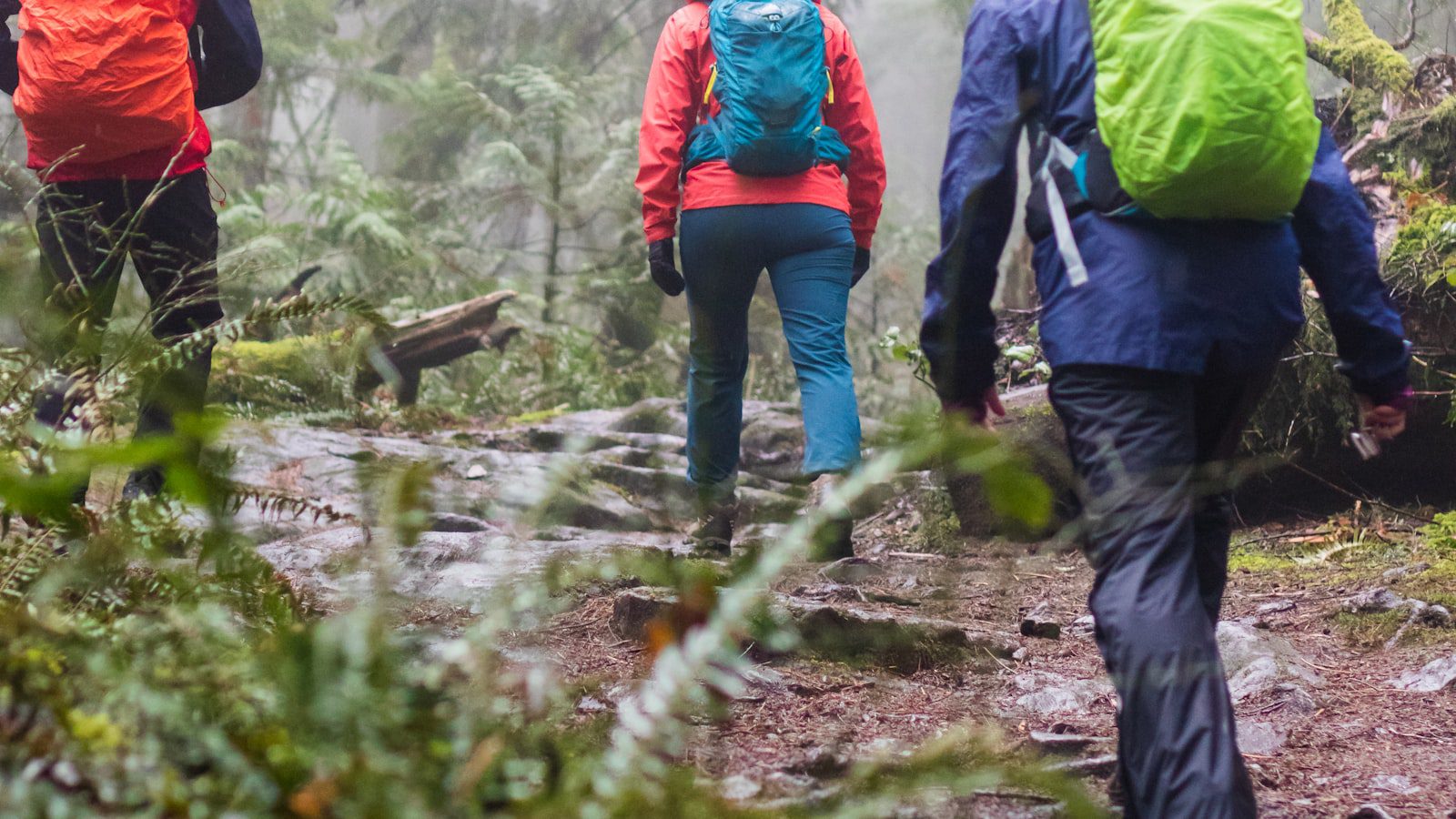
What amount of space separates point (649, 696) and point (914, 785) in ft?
0.73

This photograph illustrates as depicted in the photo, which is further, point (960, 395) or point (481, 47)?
point (481, 47)

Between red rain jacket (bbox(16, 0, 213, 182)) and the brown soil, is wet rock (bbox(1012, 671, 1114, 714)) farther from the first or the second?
red rain jacket (bbox(16, 0, 213, 182))

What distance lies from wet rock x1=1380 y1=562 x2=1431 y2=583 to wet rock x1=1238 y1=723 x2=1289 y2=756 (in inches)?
66.1

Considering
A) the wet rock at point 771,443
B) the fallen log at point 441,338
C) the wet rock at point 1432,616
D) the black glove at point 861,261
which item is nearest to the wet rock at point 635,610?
the black glove at point 861,261

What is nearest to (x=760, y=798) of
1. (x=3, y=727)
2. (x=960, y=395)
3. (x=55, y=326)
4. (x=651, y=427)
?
(x=3, y=727)

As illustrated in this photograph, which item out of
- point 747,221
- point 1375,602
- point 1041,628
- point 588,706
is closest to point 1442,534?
point 1375,602

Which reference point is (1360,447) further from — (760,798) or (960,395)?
(760,798)

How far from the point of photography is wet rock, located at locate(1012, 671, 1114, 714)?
9.43 feet

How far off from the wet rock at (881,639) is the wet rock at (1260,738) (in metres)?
0.71

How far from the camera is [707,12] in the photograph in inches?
169

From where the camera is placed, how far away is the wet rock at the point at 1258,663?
3047 mm

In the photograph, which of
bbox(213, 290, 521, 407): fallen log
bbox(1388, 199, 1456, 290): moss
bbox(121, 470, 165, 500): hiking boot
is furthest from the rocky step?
bbox(213, 290, 521, 407): fallen log

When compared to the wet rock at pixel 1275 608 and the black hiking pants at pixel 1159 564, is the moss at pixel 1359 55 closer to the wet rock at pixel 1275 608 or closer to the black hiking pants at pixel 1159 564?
the wet rock at pixel 1275 608

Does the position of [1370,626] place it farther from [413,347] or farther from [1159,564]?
[413,347]
